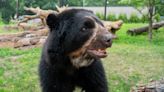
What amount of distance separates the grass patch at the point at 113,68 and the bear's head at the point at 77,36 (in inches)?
114

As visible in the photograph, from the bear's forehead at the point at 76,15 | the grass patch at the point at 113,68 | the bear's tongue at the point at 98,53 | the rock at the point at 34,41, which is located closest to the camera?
the bear's tongue at the point at 98,53

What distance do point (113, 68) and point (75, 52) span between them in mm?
4307

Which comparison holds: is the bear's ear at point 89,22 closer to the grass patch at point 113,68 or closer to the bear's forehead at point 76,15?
the bear's forehead at point 76,15

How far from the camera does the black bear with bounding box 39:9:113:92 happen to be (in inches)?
144

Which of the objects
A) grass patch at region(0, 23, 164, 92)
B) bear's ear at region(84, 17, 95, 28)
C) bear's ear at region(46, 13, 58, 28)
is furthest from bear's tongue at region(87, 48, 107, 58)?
grass patch at region(0, 23, 164, 92)

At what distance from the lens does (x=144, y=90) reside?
Result: 15.1ft

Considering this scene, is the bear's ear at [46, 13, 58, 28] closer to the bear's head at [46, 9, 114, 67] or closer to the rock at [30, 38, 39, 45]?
the bear's head at [46, 9, 114, 67]

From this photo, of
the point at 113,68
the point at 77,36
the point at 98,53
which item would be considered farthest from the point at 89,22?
the point at 113,68

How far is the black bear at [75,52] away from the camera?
367 cm

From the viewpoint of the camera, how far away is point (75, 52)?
3793 mm

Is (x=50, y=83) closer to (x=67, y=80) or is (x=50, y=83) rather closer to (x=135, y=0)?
(x=67, y=80)

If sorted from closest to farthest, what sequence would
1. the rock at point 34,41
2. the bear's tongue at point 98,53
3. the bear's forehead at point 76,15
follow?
1. the bear's tongue at point 98,53
2. the bear's forehead at point 76,15
3. the rock at point 34,41

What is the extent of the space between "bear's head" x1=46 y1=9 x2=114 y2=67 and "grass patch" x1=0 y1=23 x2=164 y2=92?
290 centimetres

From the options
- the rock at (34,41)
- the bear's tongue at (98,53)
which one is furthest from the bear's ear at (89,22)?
the rock at (34,41)
